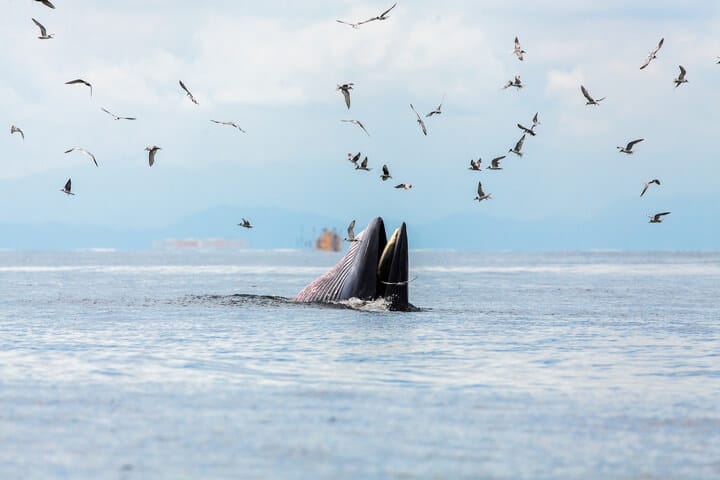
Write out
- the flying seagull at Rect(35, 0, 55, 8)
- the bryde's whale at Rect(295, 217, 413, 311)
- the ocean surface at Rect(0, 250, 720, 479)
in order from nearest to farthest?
the ocean surface at Rect(0, 250, 720, 479), the flying seagull at Rect(35, 0, 55, 8), the bryde's whale at Rect(295, 217, 413, 311)

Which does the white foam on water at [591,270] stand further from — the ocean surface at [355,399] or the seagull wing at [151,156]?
the ocean surface at [355,399]

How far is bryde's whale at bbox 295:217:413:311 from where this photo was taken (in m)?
26.3

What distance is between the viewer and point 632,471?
387 inches

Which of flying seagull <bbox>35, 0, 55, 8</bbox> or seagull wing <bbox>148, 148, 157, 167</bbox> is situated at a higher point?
flying seagull <bbox>35, 0, 55, 8</bbox>

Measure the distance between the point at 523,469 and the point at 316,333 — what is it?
1331 cm

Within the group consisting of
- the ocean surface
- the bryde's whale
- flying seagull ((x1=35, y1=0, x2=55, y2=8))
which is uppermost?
flying seagull ((x1=35, y1=0, x2=55, y2=8))

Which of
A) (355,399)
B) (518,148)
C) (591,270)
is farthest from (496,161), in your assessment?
(591,270)

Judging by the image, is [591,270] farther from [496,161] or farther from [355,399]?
[355,399]

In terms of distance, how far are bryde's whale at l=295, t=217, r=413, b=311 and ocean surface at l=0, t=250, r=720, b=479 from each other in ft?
2.70

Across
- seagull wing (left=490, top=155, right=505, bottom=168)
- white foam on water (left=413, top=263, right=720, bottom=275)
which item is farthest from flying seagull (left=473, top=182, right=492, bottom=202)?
white foam on water (left=413, top=263, right=720, bottom=275)

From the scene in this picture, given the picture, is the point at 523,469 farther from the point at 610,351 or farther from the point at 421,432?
the point at 610,351

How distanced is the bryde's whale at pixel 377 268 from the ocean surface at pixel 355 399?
824 mm

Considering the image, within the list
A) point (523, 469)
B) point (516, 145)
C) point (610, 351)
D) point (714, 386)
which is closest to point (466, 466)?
point (523, 469)

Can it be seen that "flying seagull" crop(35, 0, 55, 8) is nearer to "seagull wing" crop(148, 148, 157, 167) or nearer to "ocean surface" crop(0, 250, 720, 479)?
"seagull wing" crop(148, 148, 157, 167)
